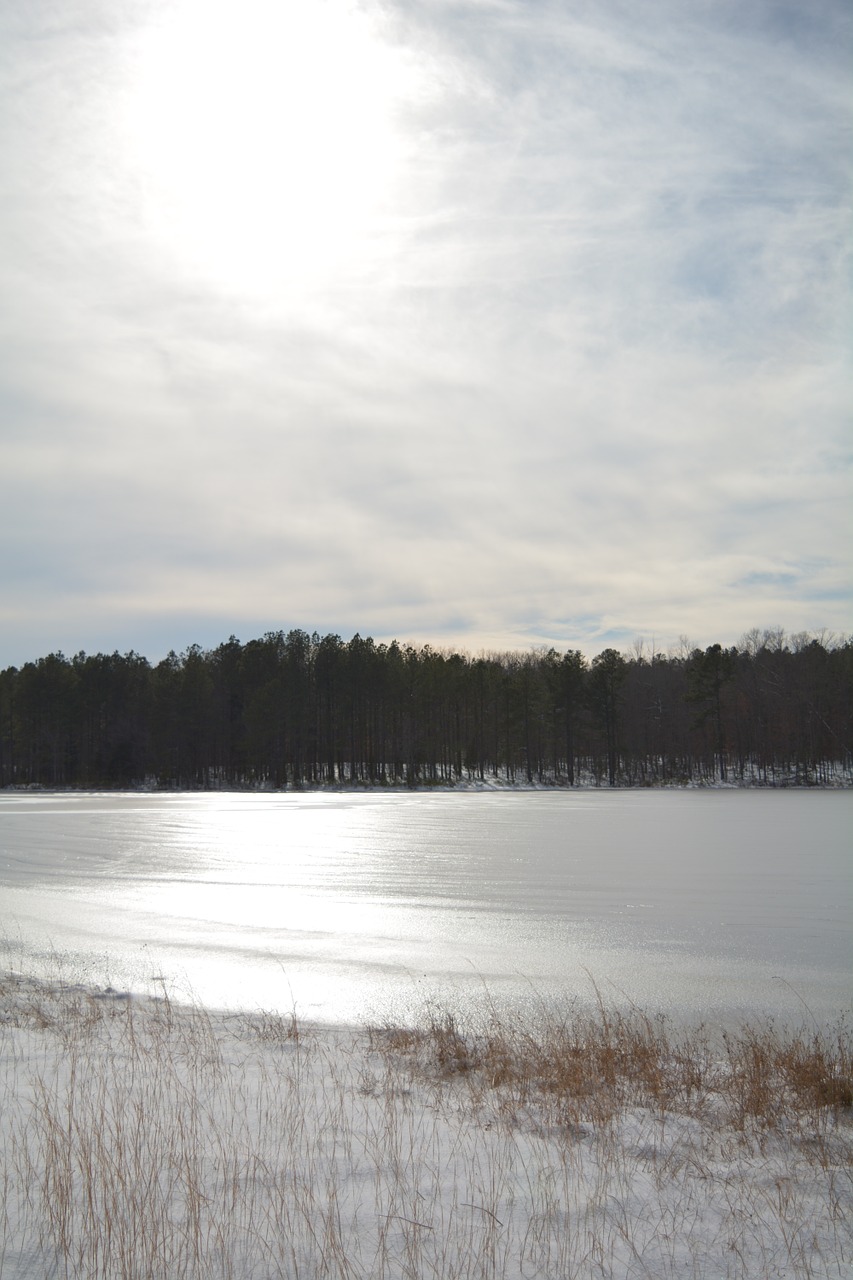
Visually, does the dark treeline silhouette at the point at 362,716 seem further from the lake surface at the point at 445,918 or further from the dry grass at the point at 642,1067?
the dry grass at the point at 642,1067

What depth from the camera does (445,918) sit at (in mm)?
14805

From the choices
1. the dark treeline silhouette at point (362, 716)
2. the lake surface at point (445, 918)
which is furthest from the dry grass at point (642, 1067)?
the dark treeline silhouette at point (362, 716)

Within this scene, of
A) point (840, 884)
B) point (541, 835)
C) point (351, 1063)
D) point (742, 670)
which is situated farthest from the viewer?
point (742, 670)

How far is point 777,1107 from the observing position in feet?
21.4

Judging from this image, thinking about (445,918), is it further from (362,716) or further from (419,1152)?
(362,716)

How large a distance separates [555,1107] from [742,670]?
96855 mm

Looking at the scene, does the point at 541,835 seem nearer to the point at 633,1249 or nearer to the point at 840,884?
the point at 840,884

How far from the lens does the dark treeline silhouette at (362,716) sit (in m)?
84.6

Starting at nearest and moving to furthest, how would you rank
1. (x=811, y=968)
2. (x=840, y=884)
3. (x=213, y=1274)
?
(x=213, y=1274) → (x=811, y=968) → (x=840, y=884)

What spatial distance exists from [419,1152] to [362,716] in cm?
8209

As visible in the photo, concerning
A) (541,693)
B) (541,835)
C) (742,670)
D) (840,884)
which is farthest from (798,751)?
(840,884)

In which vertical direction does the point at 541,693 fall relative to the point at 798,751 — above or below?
above

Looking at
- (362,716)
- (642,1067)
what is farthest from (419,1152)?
(362,716)

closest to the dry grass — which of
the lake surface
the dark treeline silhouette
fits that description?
the lake surface
